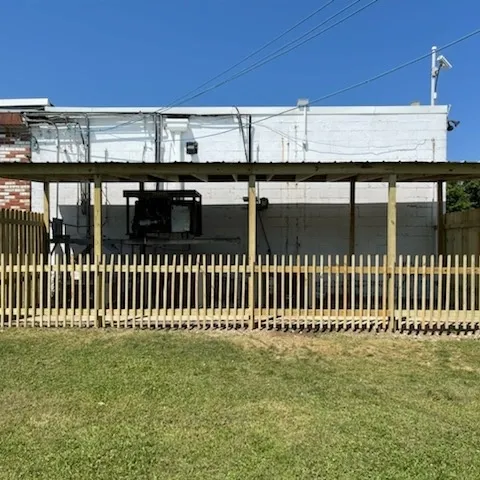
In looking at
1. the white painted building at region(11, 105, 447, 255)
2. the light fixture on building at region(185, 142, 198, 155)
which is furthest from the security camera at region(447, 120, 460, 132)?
the light fixture on building at region(185, 142, 198, 155)

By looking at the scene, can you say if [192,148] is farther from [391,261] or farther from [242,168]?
[391,261]

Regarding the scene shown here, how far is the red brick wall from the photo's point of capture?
1148 cm

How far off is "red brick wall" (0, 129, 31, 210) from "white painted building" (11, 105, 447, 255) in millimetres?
221

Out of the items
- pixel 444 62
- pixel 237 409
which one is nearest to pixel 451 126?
pixel 444 62

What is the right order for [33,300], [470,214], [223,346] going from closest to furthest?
[223,346]
[33,300]
[470,214]

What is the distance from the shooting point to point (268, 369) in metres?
5.67

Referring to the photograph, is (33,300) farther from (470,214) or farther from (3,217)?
(470,214)

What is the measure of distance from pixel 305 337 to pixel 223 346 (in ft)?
4.45

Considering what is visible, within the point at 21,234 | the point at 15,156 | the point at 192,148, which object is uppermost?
the point at 192,148

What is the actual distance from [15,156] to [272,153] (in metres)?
6.24

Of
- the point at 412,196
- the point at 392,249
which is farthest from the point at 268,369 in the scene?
the point at 412,196

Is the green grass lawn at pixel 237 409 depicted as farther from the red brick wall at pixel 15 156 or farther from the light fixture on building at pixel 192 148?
the light fixture on building at pixel 192 148

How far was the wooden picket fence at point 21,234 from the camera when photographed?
803 centimetres

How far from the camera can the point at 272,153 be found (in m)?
11.5
